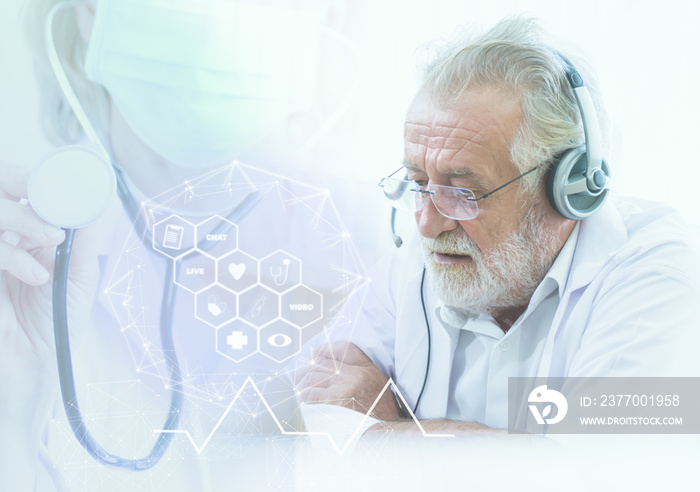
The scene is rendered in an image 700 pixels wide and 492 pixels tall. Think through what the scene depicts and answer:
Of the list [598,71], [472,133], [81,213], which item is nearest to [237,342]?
[81,213]

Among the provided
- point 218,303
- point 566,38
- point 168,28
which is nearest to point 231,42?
point 168,28

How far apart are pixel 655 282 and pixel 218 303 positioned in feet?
2.84

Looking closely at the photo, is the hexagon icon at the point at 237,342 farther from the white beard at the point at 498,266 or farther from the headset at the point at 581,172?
the headset at the point at 581,172

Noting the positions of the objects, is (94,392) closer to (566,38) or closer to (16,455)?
(16,455)

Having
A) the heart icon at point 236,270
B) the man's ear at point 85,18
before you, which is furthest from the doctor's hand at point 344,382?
the man's ear at point 85,18

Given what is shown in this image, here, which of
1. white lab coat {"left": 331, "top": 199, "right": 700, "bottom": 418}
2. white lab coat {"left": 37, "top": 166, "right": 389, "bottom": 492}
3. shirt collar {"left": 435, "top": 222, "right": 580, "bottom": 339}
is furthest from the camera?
white lab coat {"left": 37, "top": 166, "right": 389, "bottom": 492}

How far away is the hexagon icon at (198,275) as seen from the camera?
1.40m

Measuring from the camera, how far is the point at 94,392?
1416 mm

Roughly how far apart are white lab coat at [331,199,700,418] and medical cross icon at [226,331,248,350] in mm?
195

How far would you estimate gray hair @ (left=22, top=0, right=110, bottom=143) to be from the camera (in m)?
1.39

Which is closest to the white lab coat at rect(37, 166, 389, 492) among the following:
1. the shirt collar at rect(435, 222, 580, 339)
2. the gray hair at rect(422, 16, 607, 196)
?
the shirt collar at rect(435, 222, 580, 339)

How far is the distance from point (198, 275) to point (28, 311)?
379 millimetres

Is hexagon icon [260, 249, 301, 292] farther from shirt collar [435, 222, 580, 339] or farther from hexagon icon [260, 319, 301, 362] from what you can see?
shirt collar [435, 222, 580, 339]

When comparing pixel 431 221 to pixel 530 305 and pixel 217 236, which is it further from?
pixel 217 236
